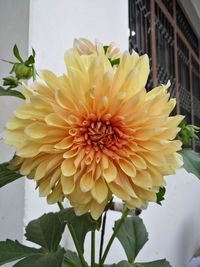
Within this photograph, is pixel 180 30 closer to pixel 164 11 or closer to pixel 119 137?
pixel 164 11

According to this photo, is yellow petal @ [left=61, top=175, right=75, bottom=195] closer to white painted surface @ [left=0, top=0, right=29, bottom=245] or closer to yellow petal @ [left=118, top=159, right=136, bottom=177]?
yellow petal @ [left=118, top=159, right=136, bottom=177]

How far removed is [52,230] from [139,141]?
0.60 feet

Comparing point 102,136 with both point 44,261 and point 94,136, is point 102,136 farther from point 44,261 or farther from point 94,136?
point 44,261

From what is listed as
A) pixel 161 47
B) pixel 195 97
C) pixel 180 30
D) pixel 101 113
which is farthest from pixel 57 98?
pixel 195 97

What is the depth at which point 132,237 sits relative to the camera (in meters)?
0.42

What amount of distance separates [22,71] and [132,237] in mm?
292

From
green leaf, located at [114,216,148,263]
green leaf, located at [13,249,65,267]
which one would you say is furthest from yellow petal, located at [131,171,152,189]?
green leaf, located at [114,216,148,263]

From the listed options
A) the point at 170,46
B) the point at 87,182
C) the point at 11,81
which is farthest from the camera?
the point at 170,46

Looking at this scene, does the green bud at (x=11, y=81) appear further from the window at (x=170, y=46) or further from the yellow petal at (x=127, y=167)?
the window at (x=170, y=46)

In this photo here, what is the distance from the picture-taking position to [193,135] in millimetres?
335

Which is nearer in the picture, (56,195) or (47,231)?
(56,195)

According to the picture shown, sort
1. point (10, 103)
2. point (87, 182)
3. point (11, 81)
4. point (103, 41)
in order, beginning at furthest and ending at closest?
point (103, 41)
point (10, 103)
point (11, 81)
point (87, 182)

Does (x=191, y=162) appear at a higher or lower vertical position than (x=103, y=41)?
lower

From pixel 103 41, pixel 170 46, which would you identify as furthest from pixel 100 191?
pixel 170 46
